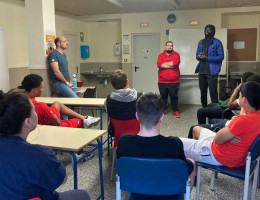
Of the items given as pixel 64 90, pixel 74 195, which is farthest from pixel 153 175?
pixel 64 90

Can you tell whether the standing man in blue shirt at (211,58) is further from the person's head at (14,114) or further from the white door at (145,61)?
the person's head at (14,114)

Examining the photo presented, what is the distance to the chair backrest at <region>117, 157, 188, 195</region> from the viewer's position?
1.38 meters

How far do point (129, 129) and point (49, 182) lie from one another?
5.00ft

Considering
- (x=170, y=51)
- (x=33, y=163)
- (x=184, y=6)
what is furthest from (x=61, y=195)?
(x=184, y=6)

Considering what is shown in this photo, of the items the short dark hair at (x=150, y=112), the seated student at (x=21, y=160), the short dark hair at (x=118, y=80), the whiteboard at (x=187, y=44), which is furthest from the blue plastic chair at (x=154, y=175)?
the whiteboard at (x=187, y=44)

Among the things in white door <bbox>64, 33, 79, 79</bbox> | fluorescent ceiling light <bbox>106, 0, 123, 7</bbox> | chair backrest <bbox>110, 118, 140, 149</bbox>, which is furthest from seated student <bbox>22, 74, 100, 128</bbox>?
white door <bbox>64, 33, 79, 79</bbox>

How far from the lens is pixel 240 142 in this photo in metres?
1.88

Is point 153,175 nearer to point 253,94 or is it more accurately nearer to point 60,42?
point 253,94

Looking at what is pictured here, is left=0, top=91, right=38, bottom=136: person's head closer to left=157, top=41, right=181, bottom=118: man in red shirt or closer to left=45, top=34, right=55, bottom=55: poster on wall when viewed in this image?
left=45, top=34, right=55, bottom=55: poster on wall

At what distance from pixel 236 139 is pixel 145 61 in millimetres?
6013

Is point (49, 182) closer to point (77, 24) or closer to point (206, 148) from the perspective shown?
point (206, 148)

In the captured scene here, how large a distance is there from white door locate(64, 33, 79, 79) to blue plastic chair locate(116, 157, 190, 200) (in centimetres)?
646

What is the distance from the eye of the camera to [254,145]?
6.02 feet

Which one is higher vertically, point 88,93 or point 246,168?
point 88,93
